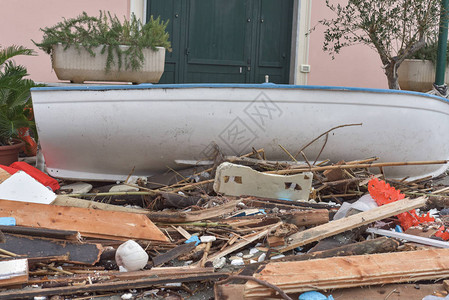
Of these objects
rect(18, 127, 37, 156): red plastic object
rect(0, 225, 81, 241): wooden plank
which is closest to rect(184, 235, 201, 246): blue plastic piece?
rect(0, 225, 81, 241): wooden plank

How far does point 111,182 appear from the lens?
14.9ft

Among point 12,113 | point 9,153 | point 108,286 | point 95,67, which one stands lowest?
point 108,286

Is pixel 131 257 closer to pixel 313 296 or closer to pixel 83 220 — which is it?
pixel 83 220

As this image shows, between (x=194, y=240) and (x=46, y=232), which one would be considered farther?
(x=194, y=240)

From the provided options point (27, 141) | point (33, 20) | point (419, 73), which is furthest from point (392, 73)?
point (33, 20)

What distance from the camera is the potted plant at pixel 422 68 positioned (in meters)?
7.43

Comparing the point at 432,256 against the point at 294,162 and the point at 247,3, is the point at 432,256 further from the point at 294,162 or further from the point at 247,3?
the point at 247,3

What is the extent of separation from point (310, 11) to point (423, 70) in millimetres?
2256

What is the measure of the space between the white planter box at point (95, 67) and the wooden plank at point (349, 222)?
11.3 feet

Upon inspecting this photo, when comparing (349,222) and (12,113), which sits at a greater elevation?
(12,113)

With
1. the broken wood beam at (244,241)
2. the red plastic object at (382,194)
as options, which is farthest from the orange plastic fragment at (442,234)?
the broken wood beam at (244,241)

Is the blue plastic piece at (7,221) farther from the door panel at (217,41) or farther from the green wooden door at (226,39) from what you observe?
the door panel at (217,41)

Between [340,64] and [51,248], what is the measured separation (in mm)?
7253

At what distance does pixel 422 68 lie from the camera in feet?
24.4
